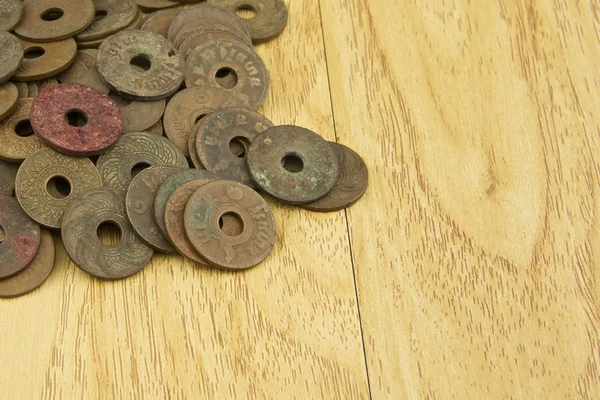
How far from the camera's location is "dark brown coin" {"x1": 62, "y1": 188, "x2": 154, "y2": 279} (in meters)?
1.95

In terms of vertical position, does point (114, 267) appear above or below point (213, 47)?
below

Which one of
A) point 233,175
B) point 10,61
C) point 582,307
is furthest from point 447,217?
point 10,61

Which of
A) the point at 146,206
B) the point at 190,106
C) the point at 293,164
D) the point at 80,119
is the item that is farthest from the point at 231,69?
the point at 146,206

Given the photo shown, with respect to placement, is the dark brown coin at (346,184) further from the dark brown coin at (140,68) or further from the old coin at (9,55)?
the old coin at (9,55)

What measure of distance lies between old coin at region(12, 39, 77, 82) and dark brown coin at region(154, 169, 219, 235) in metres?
Answer: 0.54

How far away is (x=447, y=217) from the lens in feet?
7.07

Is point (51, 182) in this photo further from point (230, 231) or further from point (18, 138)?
point (230, 231)

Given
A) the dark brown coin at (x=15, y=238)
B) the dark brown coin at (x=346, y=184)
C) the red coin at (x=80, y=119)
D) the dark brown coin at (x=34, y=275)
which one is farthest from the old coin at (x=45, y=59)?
the dark brown coin at (x=346, y=184)

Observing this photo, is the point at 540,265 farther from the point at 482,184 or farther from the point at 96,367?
the point at 96,367

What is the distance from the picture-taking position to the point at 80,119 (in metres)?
2.20

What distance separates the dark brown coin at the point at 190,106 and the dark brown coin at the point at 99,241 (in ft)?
0.90

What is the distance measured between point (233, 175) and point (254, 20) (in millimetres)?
708

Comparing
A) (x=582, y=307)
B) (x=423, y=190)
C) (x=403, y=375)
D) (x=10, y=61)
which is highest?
(x=582, y=307)

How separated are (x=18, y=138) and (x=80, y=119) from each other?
0.60ft
